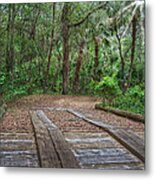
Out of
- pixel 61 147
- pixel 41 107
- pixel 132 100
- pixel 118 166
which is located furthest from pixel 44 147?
pixel 132 100

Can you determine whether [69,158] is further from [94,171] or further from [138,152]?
[138,152]

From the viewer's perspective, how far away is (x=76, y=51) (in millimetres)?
3521

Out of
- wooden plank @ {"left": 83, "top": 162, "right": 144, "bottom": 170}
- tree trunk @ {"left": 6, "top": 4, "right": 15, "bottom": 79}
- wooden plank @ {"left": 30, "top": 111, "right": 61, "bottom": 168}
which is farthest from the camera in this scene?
tree trunk @ {"left": 6, "top": 4, "right": 15, "bottom": 79}

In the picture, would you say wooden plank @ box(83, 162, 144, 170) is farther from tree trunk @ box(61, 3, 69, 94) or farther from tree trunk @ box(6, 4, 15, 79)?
tree trunk @ box(6, 4, 15, 79)

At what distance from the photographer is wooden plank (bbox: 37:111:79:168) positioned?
341cm

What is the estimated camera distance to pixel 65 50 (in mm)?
3523

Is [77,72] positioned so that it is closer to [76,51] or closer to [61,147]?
[76,51]

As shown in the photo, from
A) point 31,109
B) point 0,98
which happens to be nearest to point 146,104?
point 31,109

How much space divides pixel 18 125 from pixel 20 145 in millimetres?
153

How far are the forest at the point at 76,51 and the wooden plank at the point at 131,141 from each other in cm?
19

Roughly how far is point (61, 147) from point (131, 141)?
0.51 metres

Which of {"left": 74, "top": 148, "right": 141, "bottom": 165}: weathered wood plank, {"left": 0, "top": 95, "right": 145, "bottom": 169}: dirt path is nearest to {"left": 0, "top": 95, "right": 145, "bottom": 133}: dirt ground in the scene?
{"left": 0, "top": 95, "right": 145, "bottom": 169}: dirt path

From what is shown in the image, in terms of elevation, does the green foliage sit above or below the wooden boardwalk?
above

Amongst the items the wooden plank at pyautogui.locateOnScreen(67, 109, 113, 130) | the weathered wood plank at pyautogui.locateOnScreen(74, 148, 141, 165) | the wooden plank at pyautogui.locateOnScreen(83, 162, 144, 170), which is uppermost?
the wooden plank at pyautogui.locateOnScreen(67, 109, 113, 130)
